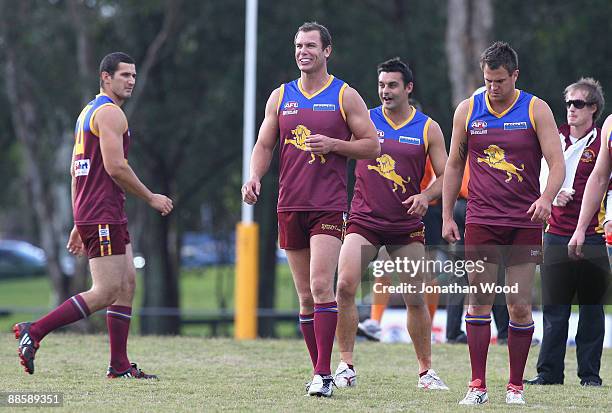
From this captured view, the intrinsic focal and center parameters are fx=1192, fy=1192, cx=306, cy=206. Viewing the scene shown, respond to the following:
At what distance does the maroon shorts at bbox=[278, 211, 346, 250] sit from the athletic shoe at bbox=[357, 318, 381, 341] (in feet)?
14.2

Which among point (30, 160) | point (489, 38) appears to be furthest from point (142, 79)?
point (489, 38)

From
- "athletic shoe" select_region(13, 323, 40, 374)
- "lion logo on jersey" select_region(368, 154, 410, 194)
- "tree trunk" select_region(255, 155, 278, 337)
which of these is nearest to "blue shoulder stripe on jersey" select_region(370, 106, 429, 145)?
"lion logo on jersey" select_region(368, 154, 410, 194)

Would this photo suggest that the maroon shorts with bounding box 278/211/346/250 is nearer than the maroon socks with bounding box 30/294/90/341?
Yes

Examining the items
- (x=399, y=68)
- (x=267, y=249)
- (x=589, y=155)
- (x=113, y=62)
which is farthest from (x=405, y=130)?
(x=267, y=249)

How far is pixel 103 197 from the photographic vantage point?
873 centimetres

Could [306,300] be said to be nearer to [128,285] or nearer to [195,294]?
[128,285]

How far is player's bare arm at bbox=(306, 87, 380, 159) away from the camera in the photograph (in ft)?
27.0

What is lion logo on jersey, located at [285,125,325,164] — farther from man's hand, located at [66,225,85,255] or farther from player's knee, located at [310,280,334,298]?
man's hand, located at [66,225,85,255]

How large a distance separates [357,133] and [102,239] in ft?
6.64

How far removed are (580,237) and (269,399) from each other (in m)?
2.46

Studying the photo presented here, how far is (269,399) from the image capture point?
7.96 meters

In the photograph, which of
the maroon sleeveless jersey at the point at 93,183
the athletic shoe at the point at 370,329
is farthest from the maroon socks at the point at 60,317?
the athletic shoe at the point at 370,329

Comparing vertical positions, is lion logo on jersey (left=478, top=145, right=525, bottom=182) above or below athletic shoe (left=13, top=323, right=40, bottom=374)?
above

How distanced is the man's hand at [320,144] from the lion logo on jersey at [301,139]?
0.46 feet
